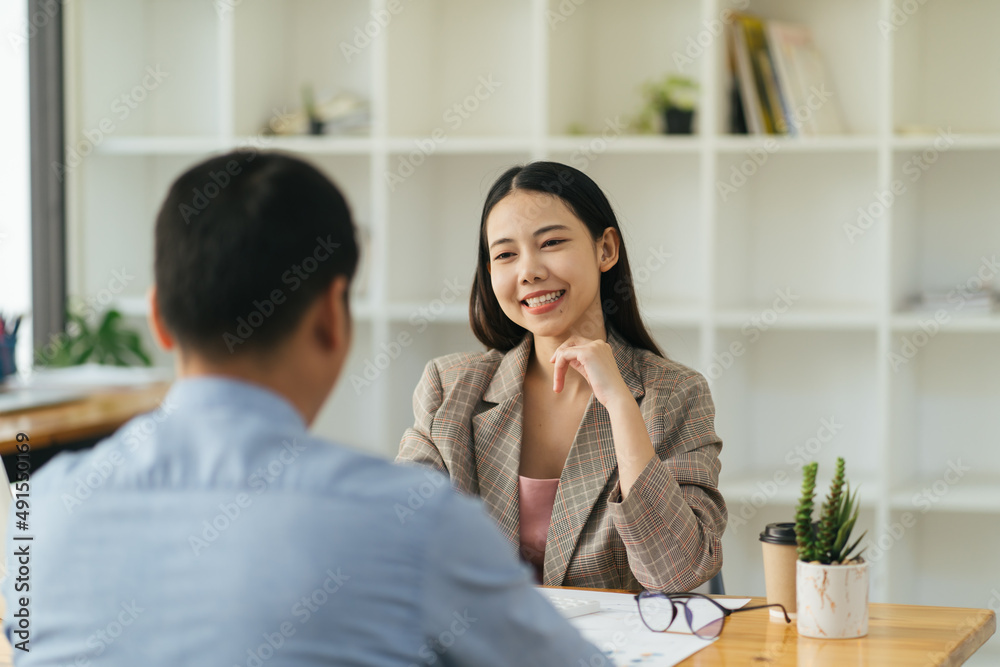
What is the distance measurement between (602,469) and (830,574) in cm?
50

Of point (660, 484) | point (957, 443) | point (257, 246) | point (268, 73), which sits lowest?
point (957, 443)

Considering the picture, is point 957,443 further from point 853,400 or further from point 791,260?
point 791,260

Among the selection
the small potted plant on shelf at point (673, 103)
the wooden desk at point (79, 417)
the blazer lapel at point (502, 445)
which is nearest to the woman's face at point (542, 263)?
the blazer lapel at point (502, 445)

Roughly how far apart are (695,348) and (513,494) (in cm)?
170

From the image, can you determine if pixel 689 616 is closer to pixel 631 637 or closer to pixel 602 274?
pixel 631 637

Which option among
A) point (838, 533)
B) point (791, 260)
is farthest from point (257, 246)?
point (791, 260)

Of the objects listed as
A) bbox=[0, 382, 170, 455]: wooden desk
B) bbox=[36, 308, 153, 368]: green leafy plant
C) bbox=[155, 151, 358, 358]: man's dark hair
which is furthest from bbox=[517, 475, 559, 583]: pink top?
bbox=[36, 308, 153, 368]: green leafy plant

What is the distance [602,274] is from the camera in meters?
1.95

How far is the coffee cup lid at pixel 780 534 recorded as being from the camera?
54.8 inches

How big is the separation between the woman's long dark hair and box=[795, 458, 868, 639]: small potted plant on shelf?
659mm

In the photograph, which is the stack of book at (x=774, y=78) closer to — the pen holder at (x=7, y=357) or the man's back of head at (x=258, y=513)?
the pen holder at (x=7, y=357)

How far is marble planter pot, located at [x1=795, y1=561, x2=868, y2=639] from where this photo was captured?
1.29 m

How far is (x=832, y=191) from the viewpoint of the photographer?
318 centimetres

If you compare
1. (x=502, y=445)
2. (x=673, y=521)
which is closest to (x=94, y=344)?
(x=502, y=445)
